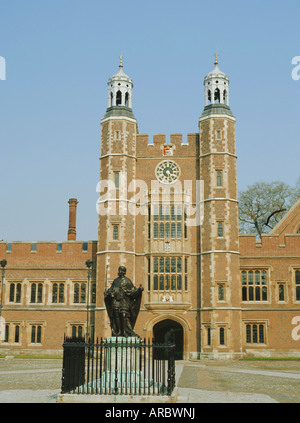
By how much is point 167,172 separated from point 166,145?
185 centimetres

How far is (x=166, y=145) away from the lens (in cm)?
3450

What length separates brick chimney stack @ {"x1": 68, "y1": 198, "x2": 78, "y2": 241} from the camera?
124 feet

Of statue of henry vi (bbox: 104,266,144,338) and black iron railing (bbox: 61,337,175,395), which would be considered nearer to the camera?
black iron railing (bbox: 61,337,175,395)

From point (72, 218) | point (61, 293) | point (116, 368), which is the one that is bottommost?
point (116, 368)

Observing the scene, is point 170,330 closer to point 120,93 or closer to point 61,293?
point 61,293

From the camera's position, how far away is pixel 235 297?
103 feet

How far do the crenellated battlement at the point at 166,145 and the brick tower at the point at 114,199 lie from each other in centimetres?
66

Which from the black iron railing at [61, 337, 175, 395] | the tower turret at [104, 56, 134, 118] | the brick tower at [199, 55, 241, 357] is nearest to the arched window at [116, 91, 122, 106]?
the tower turret at [104, 56, 134, 118]

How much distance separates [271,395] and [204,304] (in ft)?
59.0

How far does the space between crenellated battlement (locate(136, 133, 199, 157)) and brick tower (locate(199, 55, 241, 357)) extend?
0.80m

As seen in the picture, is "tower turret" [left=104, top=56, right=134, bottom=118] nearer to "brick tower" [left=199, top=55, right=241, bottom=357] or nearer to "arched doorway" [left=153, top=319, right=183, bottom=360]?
"brick tower" [left=199, top=55, right=241, bottom=357]

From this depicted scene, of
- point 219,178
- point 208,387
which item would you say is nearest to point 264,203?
point 219,178
